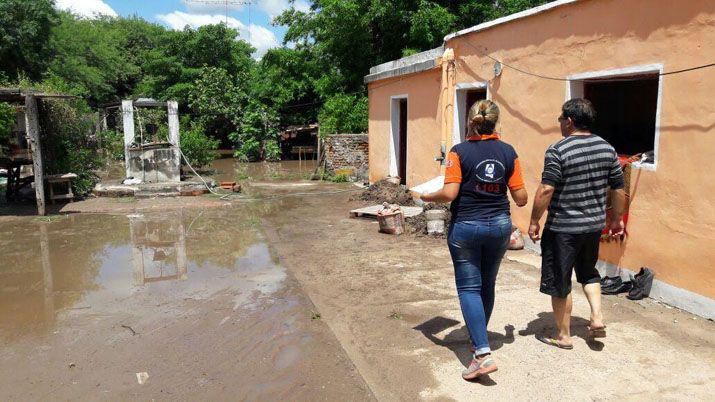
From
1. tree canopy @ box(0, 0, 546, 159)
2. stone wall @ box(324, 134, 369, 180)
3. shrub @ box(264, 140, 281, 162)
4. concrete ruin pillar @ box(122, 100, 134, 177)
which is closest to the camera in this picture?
concrete ruin pillar @ box(122, 100, 134, 177)

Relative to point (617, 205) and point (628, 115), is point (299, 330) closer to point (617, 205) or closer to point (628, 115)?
point (617, 205)

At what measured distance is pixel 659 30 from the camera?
5234mm

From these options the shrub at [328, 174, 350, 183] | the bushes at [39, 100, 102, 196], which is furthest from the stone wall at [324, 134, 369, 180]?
the bushes at [39, 100, 102, 196]

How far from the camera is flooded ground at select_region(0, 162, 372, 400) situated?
381 cm

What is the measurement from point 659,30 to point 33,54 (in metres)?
26.6

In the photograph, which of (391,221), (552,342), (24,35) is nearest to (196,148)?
(24,35)

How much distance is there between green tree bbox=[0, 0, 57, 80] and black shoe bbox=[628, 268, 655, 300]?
2476 cm

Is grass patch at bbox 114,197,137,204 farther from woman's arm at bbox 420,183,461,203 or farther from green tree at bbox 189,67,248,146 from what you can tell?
green tree at bbox 189,67,248,146

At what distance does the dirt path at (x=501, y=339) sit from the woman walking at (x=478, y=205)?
0.33m

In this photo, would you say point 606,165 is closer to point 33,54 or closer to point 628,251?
point 628,251

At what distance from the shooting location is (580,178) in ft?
12.7

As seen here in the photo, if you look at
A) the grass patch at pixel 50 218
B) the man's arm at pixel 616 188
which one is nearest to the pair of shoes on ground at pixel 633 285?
the man's arm at pixel 616 188

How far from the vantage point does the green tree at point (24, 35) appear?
22.6m

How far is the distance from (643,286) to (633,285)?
0.11 m
